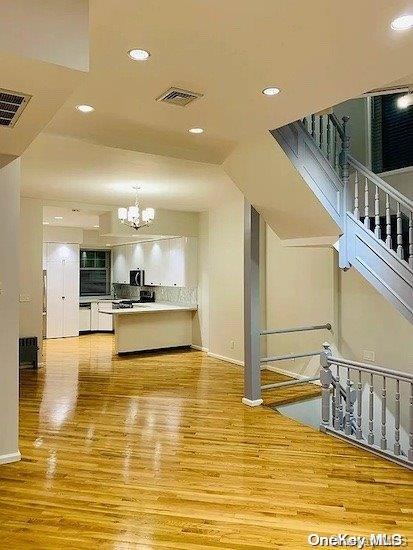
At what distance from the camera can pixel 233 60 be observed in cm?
247

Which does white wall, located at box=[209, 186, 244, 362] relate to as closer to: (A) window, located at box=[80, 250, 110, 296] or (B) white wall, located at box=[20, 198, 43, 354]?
(B) white wall, located at box=[20, 198, 43, 354]

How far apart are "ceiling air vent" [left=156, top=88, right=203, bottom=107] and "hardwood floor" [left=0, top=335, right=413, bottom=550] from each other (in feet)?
9.36

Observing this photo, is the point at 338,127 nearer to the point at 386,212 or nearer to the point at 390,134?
the point at 386,212

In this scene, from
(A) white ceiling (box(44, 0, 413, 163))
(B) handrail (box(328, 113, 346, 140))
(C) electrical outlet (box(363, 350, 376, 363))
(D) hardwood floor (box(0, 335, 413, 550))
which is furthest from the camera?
(C) electrical outlet (box(363, 350, 376, 363))

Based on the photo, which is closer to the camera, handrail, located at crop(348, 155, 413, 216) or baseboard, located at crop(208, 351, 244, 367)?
handrail, located at crop(348, 155, 413, 216)

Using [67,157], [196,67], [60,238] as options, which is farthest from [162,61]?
[60,238]

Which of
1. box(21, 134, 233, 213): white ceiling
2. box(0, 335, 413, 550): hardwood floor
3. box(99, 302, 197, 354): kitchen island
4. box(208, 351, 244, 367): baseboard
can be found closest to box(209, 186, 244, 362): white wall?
box(208, 351, 244, 367): baseboard

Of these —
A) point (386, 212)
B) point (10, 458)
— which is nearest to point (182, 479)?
point (10, 458)

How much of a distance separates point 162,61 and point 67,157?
8.25 feet

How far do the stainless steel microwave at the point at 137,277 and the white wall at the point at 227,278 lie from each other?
2.60 metres

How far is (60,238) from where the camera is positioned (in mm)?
10312

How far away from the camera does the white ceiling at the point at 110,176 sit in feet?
14.6

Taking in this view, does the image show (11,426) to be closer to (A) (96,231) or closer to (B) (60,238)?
(B) (60,238)

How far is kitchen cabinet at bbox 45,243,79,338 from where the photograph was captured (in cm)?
1018
